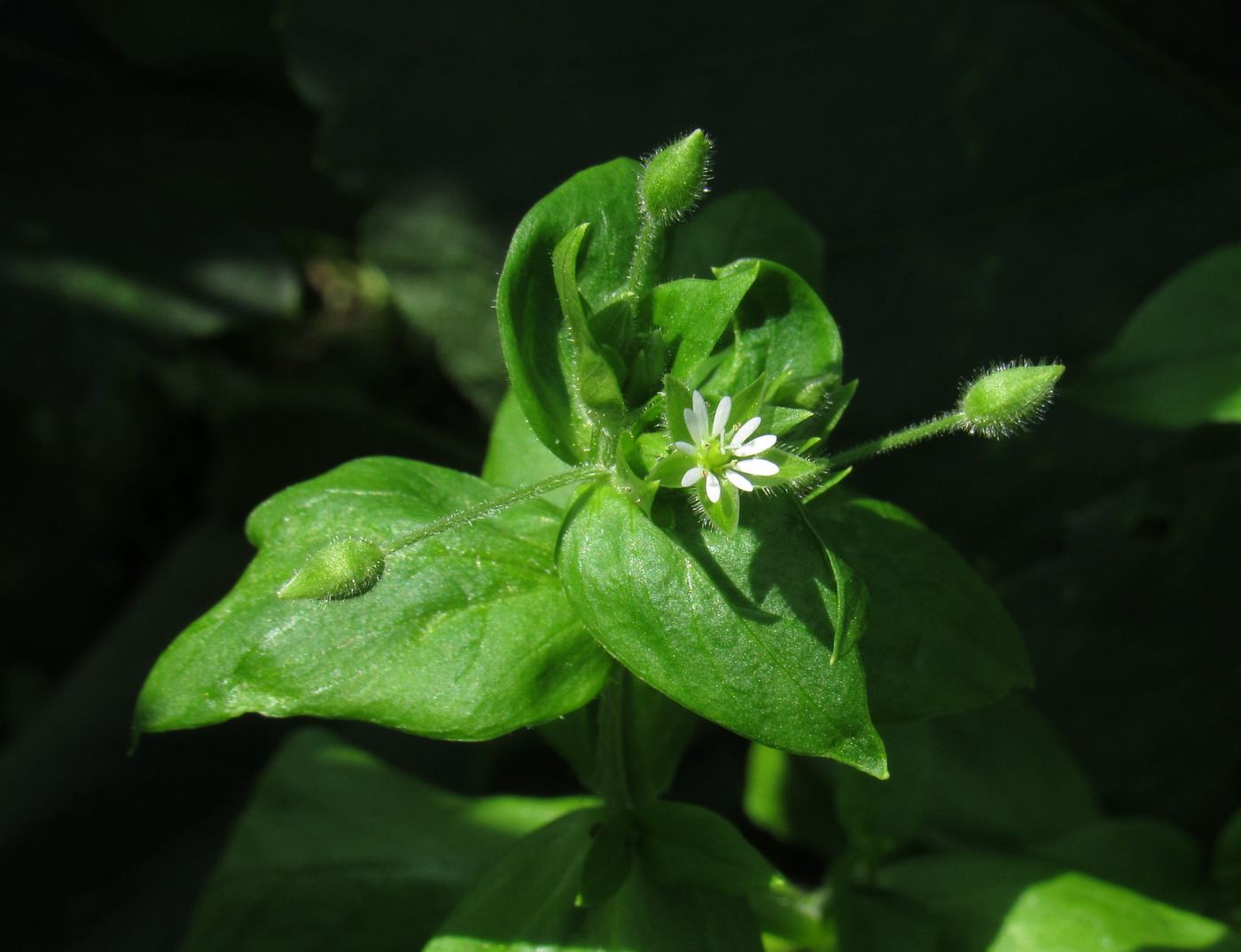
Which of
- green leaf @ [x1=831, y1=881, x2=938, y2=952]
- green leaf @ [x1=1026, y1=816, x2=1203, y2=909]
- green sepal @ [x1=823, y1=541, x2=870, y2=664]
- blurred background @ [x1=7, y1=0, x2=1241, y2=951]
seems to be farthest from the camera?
blurred background @ [x1=7, y1=0, x2=1241, y2=951]

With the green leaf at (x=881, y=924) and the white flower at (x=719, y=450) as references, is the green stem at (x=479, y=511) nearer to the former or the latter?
the white flower at (x=719, y=450)

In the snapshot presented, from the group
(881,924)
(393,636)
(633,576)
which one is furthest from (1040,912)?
(393,636)

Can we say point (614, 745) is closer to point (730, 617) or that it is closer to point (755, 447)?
point (730, 617)

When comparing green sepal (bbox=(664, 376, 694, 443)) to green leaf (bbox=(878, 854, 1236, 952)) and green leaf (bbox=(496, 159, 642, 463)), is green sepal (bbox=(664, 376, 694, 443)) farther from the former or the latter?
green leaf (bbox=(878, 854, 1236, 952))

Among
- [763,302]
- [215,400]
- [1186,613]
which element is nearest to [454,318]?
[215,400]

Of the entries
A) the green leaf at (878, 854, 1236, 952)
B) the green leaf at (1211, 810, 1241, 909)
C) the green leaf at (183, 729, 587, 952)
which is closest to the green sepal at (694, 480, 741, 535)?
the green leaf at (183, 729, 587, 952)

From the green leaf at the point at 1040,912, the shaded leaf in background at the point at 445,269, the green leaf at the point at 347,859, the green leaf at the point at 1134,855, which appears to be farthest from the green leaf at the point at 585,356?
the shaded leaf in background at the point at 445,269
